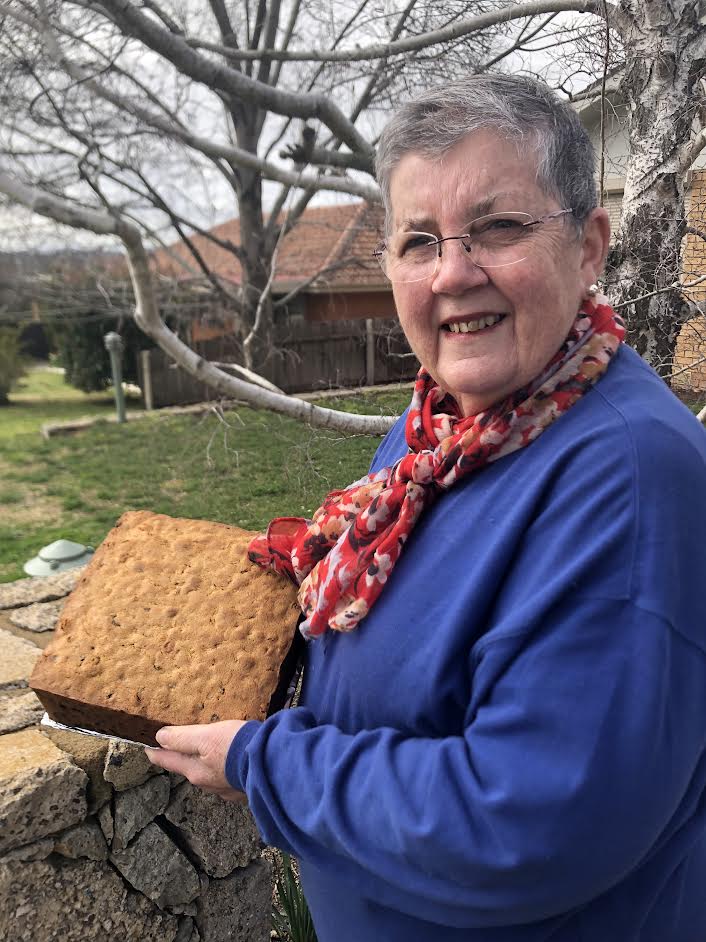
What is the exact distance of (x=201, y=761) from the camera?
1275 millimetres

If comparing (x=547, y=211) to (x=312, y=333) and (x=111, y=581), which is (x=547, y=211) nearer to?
(x=111, y=581)

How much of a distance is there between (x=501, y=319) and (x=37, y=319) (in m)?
17.1

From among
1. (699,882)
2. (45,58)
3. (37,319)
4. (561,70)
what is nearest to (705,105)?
(561,70)

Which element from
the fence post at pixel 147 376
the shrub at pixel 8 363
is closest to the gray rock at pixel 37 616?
the fence post at pixel 147 376

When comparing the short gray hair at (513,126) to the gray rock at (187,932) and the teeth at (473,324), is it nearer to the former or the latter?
the teeth at (473,324)

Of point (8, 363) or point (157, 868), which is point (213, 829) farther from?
point (8, 363)

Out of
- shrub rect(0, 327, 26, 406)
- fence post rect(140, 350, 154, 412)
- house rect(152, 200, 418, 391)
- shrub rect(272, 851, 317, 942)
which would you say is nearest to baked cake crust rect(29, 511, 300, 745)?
shrub rect(272, 851, 317, 942)

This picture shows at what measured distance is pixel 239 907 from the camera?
7.58 feet

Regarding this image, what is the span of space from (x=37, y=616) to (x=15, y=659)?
369mm

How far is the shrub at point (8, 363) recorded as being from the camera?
15.4 meters

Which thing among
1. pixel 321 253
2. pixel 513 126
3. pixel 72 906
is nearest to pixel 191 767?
pixel 72 906

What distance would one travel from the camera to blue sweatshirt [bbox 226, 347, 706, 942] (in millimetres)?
847

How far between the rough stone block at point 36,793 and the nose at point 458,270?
4.82ft

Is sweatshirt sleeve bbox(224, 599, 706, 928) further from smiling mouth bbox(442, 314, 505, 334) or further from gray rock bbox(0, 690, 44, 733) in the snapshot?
gray rock bbox(0, 690, 44, 733)
